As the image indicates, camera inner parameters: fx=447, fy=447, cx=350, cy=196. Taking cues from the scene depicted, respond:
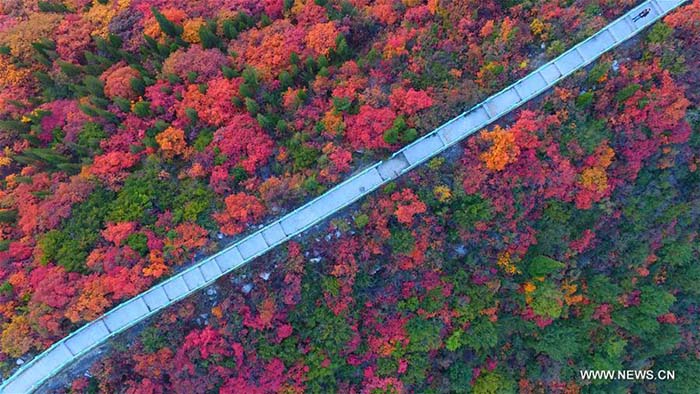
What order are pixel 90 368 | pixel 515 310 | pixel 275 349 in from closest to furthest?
pixel 90 368
pixel 275 349
pixel 515 310

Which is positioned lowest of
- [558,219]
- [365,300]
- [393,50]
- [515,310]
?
[515,310]

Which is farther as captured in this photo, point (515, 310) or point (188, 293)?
point (515, 310)

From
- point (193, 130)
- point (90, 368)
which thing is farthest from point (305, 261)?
point (90, 368)

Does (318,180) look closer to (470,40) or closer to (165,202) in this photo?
(165,202)

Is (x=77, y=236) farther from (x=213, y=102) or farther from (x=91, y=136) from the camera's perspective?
(x=213, y=102)

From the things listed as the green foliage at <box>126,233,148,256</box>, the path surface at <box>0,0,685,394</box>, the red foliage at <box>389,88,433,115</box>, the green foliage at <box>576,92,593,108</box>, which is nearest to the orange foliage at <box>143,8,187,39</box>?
the green foliage at <box>126,233,148,256</box>

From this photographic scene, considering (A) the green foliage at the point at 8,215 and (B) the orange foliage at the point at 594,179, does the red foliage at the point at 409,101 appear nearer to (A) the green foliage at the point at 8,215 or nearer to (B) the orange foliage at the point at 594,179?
(B) the orange foliage at the point at 594,179

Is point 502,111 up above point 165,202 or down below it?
below

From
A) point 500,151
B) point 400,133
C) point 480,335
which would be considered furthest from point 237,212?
point 480,335
